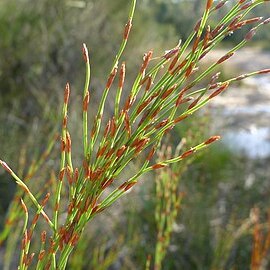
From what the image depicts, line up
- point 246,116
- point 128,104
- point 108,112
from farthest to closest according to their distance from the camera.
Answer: point 246,116, point 108,112, point 128,104

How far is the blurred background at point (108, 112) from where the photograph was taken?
3.74m

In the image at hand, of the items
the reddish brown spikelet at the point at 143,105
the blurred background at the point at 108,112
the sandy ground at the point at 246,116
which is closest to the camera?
the reddish brown spikelet at the point at 143,105

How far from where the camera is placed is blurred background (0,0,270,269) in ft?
12.3

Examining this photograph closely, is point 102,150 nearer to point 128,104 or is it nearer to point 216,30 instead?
point 128,104

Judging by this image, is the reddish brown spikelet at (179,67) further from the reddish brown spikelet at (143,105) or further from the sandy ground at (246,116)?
the sandy ground at (246,116)

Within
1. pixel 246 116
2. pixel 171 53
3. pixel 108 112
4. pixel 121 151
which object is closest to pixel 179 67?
pixel 171 53

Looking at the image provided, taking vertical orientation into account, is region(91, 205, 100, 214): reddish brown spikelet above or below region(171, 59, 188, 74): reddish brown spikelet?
below

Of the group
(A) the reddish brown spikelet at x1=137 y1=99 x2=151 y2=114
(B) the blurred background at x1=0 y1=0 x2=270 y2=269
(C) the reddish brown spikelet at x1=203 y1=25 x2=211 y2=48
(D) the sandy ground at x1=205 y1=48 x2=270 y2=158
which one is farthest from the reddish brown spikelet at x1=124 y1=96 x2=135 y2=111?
(D) the sandy ground at x1=205 y1=48 x2=270 y2=158

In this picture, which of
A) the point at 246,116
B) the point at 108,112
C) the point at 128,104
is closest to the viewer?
the point at 128,104

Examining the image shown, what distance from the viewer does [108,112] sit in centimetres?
588

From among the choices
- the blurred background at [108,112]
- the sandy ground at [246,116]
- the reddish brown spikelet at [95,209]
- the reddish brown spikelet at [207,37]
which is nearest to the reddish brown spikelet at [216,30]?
the reddish brown spikelet at [207,37]

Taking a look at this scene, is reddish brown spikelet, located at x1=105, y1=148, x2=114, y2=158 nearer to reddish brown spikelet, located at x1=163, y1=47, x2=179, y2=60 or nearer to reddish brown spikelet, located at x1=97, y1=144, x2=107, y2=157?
reddish brown spikelet, located at x1=97, y1=144, x2=107, y2=157

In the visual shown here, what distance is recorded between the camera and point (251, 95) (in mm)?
11477

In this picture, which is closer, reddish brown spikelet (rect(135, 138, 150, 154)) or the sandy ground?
reddish brown spikelet (rect(135, 138, 150, 154))
